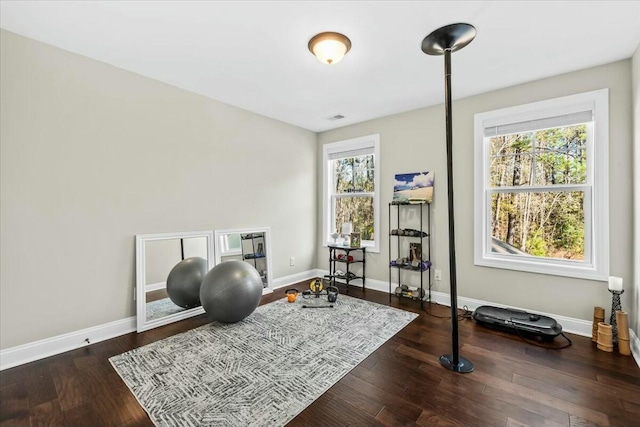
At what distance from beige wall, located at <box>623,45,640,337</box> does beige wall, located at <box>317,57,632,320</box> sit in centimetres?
7

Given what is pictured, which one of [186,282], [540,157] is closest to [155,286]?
[186,282]

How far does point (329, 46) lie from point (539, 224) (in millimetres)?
2771

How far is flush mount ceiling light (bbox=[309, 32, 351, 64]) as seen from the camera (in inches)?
85.5

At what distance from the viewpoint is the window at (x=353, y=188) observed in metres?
4.23

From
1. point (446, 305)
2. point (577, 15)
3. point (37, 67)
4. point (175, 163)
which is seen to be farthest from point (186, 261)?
point (577, 15)

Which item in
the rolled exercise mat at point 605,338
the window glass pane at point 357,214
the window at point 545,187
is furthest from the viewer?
the window glass pane at point 357,214

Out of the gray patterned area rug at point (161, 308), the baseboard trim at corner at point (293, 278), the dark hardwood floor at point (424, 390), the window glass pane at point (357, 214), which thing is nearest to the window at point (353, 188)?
the window glass pane at point (357, 214)

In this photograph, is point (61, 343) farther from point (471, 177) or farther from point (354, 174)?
point (471, 177)

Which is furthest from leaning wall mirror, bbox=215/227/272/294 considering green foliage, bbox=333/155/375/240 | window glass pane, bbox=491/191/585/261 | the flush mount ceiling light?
window glass pane, bbox=491/191/585/261

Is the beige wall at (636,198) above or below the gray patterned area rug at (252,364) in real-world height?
above

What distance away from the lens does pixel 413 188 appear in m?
3.74

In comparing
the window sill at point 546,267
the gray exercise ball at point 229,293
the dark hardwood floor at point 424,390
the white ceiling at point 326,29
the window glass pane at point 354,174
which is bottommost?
the dark hardwood floor at point 424,390

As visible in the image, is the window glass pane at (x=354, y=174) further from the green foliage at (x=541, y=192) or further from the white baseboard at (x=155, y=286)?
the white baseboard at (x=155, y=286)

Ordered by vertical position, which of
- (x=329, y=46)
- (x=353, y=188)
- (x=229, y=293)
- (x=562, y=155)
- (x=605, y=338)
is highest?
(x=329, y=46)
